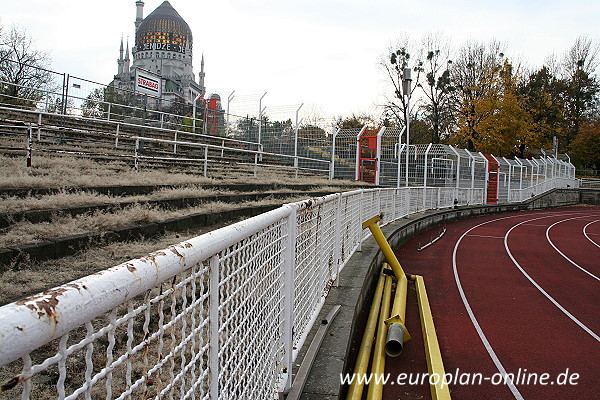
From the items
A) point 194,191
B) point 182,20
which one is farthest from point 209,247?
point 182,20

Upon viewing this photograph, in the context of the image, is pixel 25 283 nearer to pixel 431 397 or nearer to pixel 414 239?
pixel 431 397

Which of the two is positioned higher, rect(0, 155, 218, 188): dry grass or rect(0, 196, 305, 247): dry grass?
rect(0, 155, 218, 188): dry grass

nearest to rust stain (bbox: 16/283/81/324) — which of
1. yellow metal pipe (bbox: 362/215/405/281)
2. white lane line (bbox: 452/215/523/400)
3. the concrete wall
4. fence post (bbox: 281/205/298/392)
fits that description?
fence post (bbox: 281/205/298/392)

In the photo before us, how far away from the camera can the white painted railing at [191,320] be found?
2.82 feet

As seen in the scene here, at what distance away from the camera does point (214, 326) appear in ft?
5.67

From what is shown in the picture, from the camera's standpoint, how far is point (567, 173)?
132ft

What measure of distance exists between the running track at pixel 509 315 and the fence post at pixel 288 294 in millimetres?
1513

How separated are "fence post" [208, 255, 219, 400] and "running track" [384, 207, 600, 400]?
2832 mm

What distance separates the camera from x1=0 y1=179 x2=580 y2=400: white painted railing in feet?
2.82

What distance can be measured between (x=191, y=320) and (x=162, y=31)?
3900 inches

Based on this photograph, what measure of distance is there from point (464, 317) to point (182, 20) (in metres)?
98.1

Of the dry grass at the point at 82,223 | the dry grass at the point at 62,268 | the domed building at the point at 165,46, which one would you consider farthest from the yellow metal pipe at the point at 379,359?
the domed building at the point at 165,46

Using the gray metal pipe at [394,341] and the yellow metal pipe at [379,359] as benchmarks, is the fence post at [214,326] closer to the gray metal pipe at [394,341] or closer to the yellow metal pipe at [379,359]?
the yellow metal pipe at [379,359]

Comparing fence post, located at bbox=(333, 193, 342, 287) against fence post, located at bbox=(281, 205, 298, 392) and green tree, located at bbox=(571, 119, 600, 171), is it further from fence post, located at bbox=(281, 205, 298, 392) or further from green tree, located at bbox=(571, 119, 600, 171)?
green tree, located at bbox=(571, 119, 600, 171)
